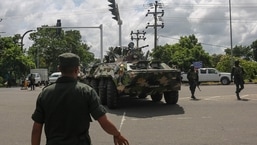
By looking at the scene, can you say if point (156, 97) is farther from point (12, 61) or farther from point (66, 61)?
point (12, 61)

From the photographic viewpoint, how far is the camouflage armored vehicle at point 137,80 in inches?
574

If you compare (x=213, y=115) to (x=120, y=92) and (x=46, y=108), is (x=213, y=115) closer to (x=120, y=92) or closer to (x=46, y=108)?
(x=120, y=92)

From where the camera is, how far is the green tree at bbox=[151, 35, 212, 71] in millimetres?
52344

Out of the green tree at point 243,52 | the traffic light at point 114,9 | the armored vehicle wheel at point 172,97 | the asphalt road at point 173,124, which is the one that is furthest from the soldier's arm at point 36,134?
the green tree at point 243,52

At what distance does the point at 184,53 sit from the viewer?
54562 millimetres

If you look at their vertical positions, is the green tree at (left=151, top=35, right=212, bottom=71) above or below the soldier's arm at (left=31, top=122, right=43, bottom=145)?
above

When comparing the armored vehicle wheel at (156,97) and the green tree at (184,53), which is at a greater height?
the green tree at (184,53)

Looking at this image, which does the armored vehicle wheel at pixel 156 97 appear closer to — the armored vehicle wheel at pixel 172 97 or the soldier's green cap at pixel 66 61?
the armored vehicle wheel at pixel 172 97

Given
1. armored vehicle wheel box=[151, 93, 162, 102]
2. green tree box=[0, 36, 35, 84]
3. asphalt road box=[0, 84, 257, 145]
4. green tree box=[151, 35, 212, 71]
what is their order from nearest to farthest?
asphalt road box=[0, 84, 257, 145] < armored vehicle wheel box=[151, 93, 162, 102] < green tree box=[151, 35, 212, 71] < green tree box=[0, 36, 35, 84]

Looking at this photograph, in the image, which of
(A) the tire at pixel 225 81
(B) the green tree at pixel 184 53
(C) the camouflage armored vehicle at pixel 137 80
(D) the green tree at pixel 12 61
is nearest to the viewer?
(C) the camouflage armored vehicle at pixel 137 80

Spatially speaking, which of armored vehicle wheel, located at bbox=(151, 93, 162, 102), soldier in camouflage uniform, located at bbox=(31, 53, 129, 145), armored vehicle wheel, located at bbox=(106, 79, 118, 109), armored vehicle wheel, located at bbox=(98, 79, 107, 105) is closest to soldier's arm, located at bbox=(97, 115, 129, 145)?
soldier in camouflage uniform, located at bbox=(31, 53, 129, 145)

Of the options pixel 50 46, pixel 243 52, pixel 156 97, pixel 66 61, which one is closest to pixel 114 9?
pixel 156 97

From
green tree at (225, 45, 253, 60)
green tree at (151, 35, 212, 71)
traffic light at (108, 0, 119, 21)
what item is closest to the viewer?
traffic light at (108, 0, 119, 21)

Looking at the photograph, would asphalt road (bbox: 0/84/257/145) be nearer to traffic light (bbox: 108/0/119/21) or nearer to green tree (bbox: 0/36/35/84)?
traffic light (bbox: 108/0/119/21)
